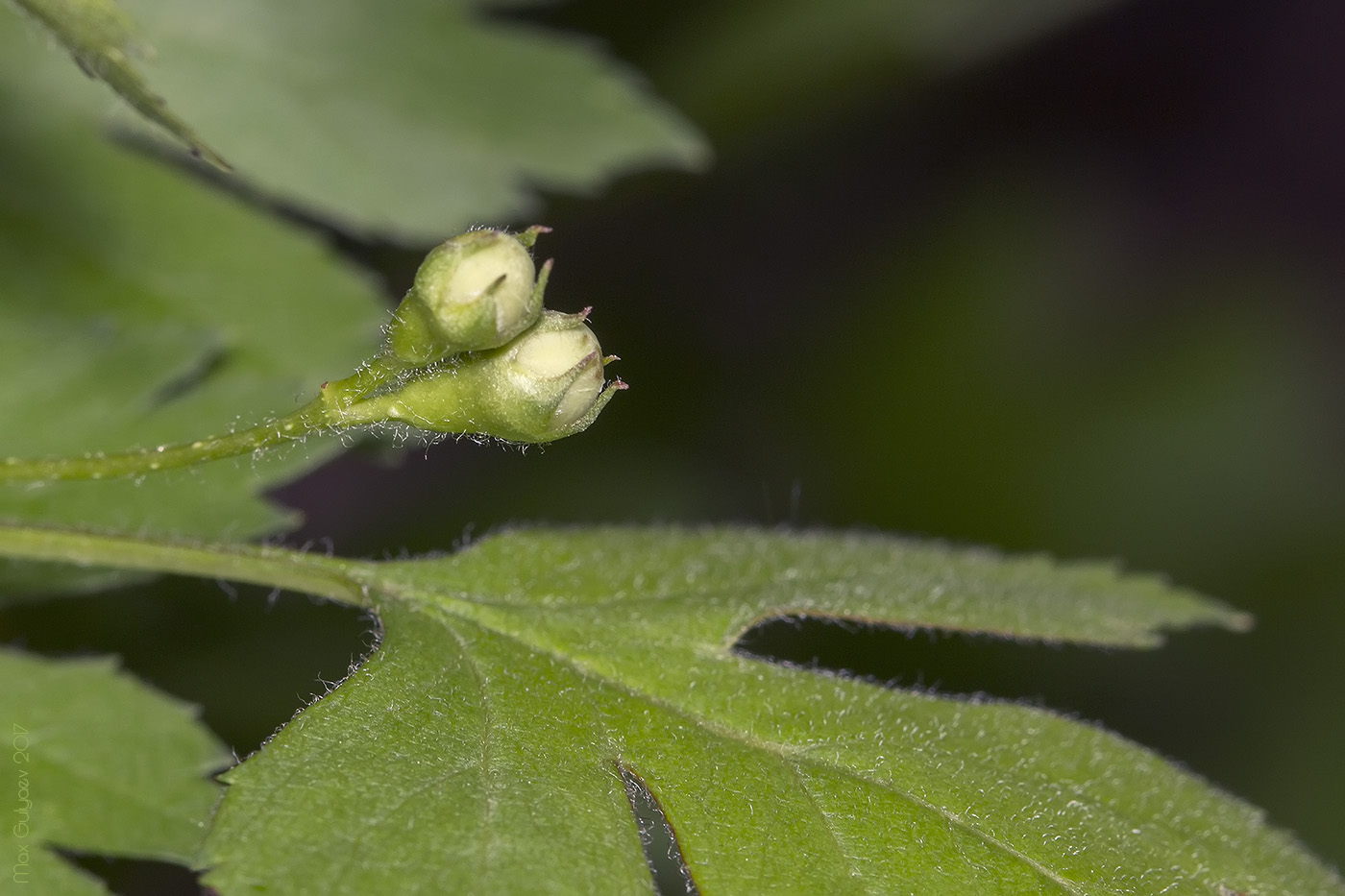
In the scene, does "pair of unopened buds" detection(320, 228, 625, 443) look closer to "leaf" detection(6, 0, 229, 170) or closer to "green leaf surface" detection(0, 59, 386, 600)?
"leaf" detection(6, 0, 229, 170)

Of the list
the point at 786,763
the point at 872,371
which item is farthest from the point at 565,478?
the point at 786,763

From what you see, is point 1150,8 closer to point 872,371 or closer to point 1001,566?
point 872,371

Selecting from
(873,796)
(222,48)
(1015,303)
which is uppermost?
(1015,303)

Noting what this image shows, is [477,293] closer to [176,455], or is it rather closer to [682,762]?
[176,455]

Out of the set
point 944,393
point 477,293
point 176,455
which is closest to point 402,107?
point 176,455

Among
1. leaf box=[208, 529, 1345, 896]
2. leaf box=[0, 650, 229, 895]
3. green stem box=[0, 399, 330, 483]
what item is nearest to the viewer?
leaf box=[208, 529, 1345, 896]

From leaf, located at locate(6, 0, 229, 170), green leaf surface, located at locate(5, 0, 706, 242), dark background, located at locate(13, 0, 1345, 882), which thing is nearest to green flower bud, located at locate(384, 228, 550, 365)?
leaf, located at locate(6, 0, 229, 170)

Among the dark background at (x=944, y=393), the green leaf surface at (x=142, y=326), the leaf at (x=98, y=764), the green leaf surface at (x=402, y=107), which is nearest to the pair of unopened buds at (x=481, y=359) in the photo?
the green leaf surface at (x=142, y=326)
